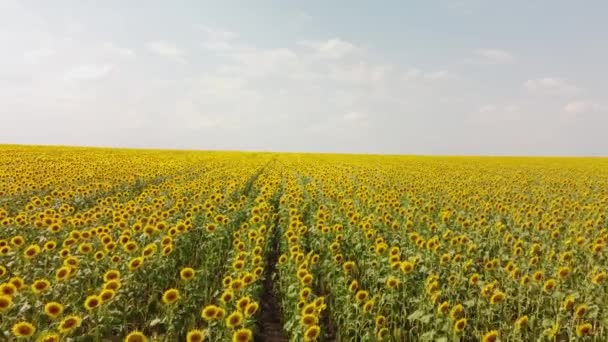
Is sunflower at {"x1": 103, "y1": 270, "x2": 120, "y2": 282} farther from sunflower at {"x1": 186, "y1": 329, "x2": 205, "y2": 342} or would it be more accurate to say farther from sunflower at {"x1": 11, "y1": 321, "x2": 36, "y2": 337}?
sunflower at {"x1": 186, "y1": 329, "x2": 205, "y2": 342}

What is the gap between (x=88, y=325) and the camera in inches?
220

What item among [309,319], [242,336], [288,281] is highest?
[309,319]

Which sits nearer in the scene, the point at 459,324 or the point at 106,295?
the point at 459,324

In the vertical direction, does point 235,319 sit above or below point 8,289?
below

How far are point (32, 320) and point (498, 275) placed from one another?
6.79m

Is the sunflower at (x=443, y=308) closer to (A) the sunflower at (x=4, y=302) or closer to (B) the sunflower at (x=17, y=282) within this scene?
(A) the sunflower at (x=4, y=302)

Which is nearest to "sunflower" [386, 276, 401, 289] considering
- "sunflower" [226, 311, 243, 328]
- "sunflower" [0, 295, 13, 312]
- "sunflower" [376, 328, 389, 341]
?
"sunflower" [376, 328, 389, 341]

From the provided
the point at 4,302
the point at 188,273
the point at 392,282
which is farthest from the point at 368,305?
the point at 4,302

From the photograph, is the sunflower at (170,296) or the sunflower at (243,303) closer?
the sunflower at (243,303)

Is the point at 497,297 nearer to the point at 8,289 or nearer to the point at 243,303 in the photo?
the point at 243,303

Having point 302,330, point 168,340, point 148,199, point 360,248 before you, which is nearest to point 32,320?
point 168,340

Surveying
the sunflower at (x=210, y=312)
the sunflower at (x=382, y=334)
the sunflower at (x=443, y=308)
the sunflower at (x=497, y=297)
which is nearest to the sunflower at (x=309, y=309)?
the sunflower at (x=382, y=334)

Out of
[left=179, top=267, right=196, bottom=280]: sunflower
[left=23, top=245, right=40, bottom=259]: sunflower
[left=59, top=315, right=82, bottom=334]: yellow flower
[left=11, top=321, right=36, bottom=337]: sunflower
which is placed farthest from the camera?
[left=23, top=245, right=40, bottom=259]: sunflower

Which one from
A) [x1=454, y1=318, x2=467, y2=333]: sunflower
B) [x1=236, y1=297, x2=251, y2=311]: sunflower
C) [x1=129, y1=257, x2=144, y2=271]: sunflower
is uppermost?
[x1=129, y1=257, x2=144, y2=271]: sunflower
